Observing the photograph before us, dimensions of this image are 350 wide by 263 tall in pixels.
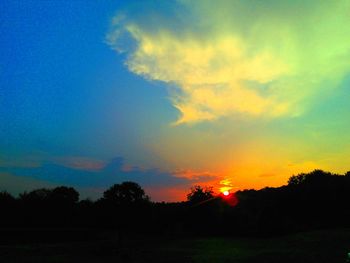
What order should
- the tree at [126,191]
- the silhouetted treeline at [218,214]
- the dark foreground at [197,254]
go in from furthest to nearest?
the tree at [126,191] → the silhouetted treeline at [218,214] → the dark foreground at [197,254]

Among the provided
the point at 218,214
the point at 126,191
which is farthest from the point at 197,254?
the point at 126,191

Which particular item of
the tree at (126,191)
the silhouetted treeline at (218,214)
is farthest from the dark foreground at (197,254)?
the tree at (126,191)

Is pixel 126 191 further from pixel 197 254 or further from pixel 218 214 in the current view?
pixel 197 254

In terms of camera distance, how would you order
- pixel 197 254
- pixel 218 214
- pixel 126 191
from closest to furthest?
pixel 197 254, pixel 218 214, pixel 126 191

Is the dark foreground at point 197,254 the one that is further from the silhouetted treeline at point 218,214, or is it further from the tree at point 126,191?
the tree at point 126,191

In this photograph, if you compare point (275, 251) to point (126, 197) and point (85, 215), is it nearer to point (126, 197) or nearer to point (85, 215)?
point (85, 215)

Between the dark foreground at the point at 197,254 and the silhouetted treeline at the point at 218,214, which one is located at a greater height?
the silhouetted treeline at the point at 218,214

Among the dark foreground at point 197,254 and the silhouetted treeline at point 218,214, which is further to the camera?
the silhouetted treeline at point 218,214

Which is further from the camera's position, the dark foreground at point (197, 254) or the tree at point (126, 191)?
the tree at point (126, 191)

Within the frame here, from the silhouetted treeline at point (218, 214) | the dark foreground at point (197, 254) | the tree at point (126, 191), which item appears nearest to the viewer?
the dark foreground at point (197, 254)

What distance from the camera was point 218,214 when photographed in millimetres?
60469

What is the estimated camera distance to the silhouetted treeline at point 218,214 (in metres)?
56.4

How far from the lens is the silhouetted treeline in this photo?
56.4 meters

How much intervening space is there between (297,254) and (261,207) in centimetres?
2494
